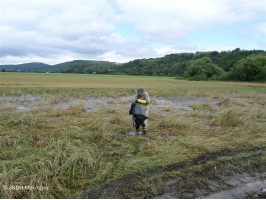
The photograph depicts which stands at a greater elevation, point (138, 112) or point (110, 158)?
point (138, 112)

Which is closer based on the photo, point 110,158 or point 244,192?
point 244,192

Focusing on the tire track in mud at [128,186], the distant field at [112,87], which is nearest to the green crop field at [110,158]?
the tire track in mud at [128,186]

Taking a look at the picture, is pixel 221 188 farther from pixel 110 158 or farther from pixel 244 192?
pixel 110 158

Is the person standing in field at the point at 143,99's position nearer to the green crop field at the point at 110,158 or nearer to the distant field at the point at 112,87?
the green crop field at the point at 110,158

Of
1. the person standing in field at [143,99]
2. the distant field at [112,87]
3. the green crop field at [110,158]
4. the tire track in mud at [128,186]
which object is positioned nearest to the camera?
the tire track in mud at [128,186]

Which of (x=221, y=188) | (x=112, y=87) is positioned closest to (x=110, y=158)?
(x=221, y=188)

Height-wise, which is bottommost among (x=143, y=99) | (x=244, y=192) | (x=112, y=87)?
(x=244, y=192)

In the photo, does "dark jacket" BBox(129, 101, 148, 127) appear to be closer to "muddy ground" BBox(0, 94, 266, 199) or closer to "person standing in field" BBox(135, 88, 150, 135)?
"person standing in field" BBox(135, 88, 150, 135)

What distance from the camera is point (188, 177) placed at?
3.79 m

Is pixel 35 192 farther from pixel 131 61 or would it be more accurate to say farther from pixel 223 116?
pixel 131 61

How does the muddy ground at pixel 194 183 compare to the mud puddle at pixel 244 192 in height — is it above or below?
above

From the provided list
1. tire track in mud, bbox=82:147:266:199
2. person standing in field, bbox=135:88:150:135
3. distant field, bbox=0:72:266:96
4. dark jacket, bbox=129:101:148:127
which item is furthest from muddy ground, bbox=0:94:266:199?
distant field, bbox=0:72:266:96

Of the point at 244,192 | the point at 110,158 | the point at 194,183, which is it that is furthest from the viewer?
the point at 110,158

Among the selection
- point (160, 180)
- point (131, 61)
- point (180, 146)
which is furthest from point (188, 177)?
point (131, 61)
